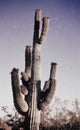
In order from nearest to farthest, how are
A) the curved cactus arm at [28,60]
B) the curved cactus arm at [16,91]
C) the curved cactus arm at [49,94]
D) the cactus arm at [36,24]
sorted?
the curved cactus arm at [16,91], the curved cactus arm at [49,94], the cactus arm at [36,24], the curved cactus arm at [28,60]

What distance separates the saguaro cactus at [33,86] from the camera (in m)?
13.1

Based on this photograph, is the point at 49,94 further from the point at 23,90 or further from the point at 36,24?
Answer: the point at 36,24

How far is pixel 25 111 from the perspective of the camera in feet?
44.0

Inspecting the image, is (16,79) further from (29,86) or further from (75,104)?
(75,104)

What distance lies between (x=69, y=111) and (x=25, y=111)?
804 cm

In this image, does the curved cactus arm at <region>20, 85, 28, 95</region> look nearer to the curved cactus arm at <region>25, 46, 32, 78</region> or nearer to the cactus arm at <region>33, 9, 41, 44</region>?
the curved cactus arm at <region>25, 46, 32, 78</region>

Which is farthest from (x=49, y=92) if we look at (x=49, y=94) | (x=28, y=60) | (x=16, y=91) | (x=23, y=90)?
(x=28, y=60)

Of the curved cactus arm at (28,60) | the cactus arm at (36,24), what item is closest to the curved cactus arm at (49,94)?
the curved cactus arm at (28,60)

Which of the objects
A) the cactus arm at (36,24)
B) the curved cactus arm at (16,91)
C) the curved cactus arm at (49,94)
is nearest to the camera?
the curved cactus arm at (16,91)

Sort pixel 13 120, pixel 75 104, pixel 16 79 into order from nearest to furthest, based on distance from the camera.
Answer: pixel 16 79
pixel 13 120
pixel 75 104

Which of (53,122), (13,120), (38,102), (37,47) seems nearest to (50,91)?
(38,102)

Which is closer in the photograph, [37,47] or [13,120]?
[37,47]

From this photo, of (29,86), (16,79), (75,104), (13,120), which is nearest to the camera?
(16,79)

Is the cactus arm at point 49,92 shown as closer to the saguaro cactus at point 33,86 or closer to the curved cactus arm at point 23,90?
the saguaro cactus at point 33,86
